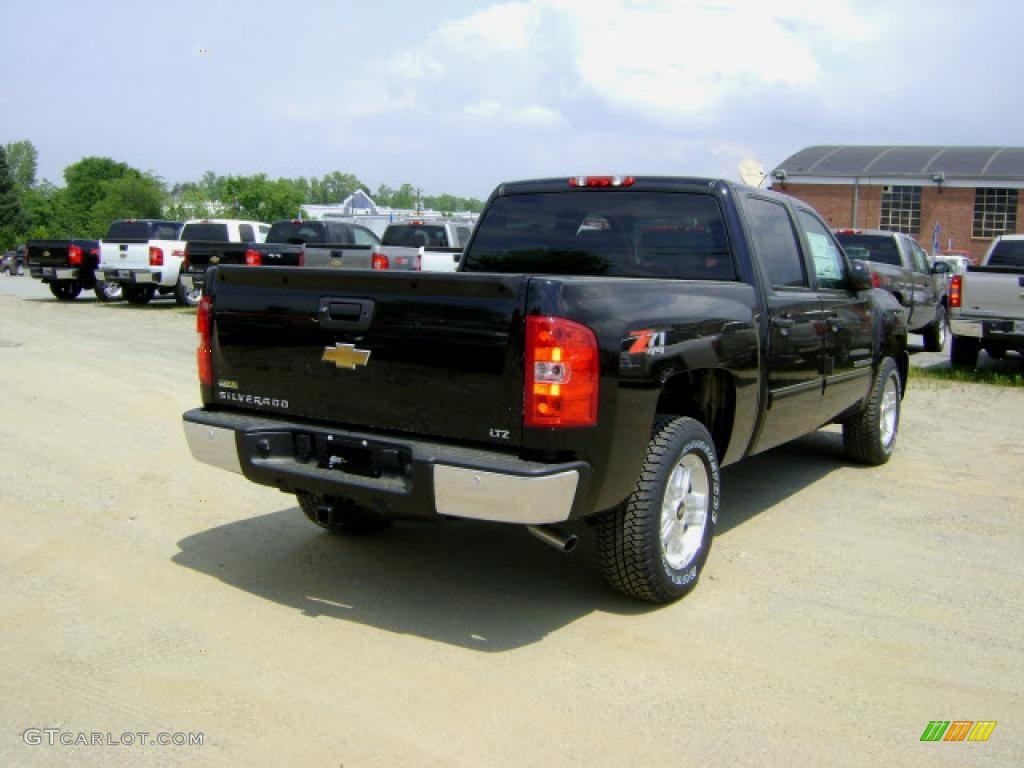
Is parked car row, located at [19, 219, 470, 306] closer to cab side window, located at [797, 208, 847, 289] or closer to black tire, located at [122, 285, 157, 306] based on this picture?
black tire, located at [122, 285, 157, 306]

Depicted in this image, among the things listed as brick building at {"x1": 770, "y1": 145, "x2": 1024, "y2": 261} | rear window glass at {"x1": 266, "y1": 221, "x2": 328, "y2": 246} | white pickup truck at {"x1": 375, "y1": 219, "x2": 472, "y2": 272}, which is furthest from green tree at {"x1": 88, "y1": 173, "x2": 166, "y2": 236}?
white pickup truck at {"x1": 375, "y1": 219, "x2": 472, "y2": 272}

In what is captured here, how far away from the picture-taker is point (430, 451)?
3959 mm

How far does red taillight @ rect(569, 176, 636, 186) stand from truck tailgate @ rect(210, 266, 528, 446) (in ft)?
6.36

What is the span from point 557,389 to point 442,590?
4.72 feet

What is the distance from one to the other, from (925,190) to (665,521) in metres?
41.0

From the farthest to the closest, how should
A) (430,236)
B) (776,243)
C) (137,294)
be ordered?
(137,294), (430,236), (776,243)

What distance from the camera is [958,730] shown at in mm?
3496

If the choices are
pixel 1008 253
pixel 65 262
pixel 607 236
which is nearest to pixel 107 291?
pixel 65 262

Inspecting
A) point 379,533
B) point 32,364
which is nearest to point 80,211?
point 32,364

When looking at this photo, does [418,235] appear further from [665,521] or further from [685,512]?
[665,521]

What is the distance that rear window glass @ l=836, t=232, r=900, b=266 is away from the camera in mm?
14414

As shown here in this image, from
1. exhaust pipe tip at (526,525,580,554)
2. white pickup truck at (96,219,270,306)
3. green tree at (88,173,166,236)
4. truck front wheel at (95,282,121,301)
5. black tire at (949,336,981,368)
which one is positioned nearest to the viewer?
exhaust pipe tip at (526,525,580,554)

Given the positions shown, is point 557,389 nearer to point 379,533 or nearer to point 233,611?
point 233,611

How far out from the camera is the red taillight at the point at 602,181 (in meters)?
5.62
